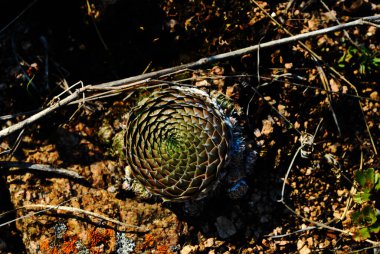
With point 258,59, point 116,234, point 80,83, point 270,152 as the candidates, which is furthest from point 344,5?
point 116,234

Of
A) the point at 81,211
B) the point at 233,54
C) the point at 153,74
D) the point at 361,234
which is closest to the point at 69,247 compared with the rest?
the point at 81,211

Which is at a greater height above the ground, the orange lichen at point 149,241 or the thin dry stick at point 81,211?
the thin dry stick at point 81,211

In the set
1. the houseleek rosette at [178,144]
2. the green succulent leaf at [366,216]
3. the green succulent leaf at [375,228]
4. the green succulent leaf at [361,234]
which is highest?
the houseleek rosette at [178,144]

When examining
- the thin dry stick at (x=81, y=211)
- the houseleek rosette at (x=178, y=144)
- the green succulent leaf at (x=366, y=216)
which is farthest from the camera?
the green succulent leaf at (x=366, y=216)

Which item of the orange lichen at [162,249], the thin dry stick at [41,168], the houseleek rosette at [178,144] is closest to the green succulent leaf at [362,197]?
the houseleek rosette at [178,144]

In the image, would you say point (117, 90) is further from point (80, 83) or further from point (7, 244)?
point (7, 244)

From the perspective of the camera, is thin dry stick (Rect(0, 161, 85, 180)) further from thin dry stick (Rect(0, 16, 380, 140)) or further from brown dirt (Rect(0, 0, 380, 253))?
thin dry stick (Rect(0, 16, 380, 140))

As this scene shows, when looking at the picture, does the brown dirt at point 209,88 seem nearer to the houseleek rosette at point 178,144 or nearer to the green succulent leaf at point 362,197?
the green succulent leaf at point 362,197

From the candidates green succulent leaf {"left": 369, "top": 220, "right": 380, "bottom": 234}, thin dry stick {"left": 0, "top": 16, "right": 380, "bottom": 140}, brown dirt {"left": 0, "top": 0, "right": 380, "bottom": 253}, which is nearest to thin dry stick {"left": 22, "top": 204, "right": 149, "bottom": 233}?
brown dirt {"left": 0, "top": 0, "right": 380, "bottom": 253}

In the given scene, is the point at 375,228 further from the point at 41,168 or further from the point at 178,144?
the point at 41,168
